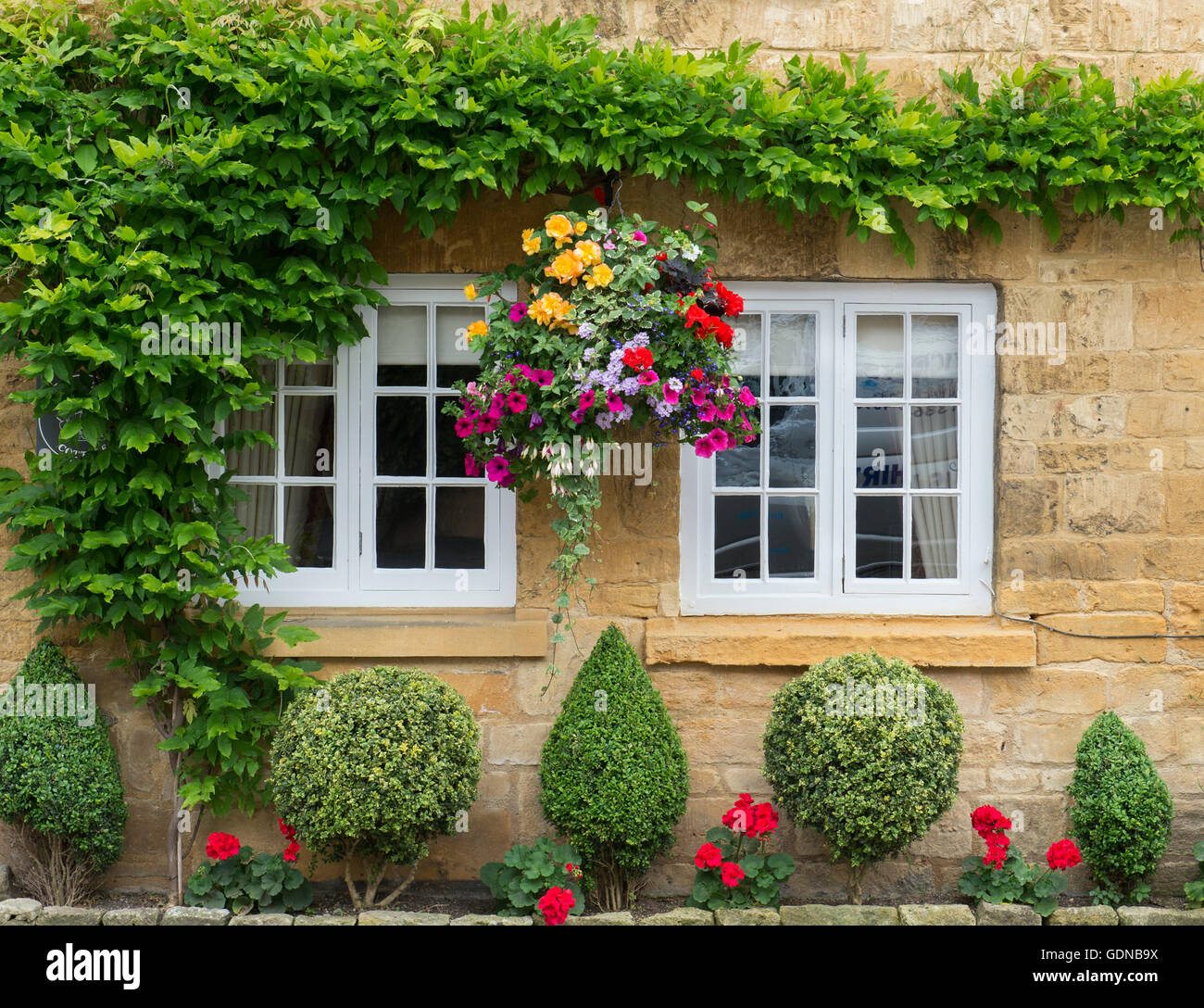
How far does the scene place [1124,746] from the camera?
458cm

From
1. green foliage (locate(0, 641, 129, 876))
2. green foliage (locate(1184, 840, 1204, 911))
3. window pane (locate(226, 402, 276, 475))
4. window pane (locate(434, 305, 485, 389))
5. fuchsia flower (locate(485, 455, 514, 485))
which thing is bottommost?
green foliage (locate(1184, 840, 1204, 911))

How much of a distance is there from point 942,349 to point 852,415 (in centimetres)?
54

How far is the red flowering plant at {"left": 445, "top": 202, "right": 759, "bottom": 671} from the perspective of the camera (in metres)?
4.23

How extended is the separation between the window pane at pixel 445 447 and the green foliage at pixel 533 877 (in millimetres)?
1711

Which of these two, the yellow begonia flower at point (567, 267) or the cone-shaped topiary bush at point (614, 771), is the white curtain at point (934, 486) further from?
the yellow begonia flower at point (567, 267)

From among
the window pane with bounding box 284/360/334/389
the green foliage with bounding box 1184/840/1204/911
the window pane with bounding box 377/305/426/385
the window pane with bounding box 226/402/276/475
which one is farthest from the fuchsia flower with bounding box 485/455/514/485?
the green foliage with bounding box 1184/840/1204/911

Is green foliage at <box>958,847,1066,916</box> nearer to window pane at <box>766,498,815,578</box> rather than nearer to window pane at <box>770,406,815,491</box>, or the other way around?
window pane at <box>766,498,815,578</box>

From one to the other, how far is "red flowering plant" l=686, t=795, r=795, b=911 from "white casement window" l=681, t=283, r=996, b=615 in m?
0.93

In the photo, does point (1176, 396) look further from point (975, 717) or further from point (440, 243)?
point (440, 243)

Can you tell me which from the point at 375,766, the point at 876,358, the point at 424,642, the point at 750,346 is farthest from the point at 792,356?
the point at 375,766

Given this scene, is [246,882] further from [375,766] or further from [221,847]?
[375,766]

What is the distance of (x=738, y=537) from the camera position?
16.3ft

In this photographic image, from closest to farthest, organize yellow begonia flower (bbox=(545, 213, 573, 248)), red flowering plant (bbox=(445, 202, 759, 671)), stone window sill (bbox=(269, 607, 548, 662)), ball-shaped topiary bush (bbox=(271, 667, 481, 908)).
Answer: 1. ball-shaped topiary bush (bbox=(271, 667, 481, 908))
2. red flowering plant (bbox=(445, 202, 759, 671))
3. yellow begonia flower (bbox=(545, 213, 573, 248))
4. stone window sill (bbox=(269, 607, 548, 662))

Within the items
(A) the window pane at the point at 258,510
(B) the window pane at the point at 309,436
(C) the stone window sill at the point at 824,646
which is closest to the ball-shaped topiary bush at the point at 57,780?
(A) the window pane at the point at 258,510
